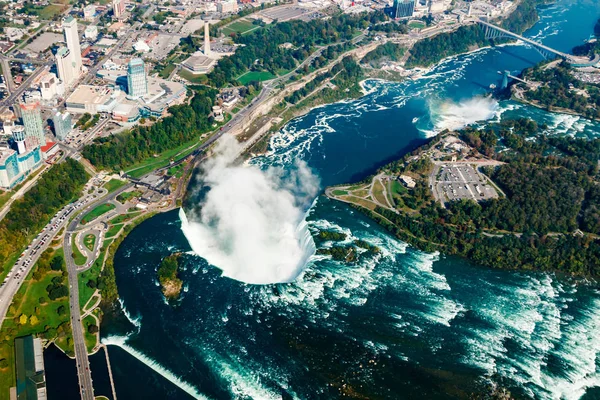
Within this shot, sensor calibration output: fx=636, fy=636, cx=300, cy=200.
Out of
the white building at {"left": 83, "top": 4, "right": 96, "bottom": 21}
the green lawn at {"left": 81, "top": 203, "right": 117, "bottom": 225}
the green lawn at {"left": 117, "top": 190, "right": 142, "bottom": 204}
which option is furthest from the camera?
the white building at {"left": 83, "top": 4, "right": 96, "bottom": 21}

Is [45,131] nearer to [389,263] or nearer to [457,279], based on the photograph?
[389,263]

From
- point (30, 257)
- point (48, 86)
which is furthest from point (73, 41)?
point (30, 257)

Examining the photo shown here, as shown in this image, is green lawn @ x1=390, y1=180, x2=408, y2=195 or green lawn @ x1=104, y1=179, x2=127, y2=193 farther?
green lawn @ x1=390, y1=180, x2=408, y2=195

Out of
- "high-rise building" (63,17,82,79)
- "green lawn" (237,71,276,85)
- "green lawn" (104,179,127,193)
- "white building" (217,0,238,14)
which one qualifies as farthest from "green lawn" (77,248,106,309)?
"white building" (217,0,238,14)

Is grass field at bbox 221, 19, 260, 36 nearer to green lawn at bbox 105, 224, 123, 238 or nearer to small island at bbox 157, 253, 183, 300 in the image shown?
green lawn at bbox 105, 224, 123, 238

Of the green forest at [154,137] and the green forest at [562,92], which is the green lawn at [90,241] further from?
the green forest at [562,92]

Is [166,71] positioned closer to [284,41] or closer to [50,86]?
[50,86]
